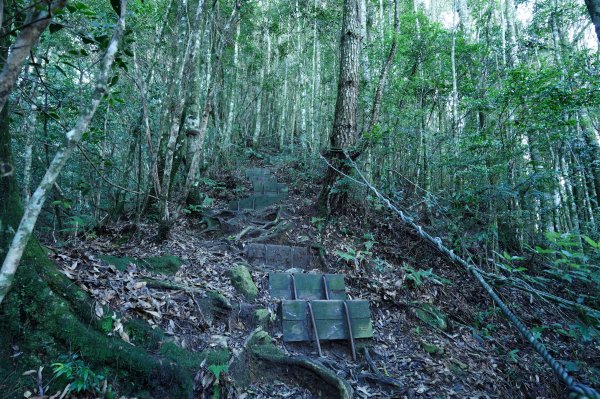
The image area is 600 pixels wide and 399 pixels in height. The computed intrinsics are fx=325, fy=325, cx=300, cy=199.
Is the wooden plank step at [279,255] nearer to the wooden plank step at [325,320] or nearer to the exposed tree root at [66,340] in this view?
the wooden plank step at [325,320]

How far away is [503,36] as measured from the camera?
11.1m

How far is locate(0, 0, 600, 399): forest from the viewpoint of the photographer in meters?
2.56

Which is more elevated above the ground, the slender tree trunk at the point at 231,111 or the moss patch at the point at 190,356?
the slender tree trunk at the point at 231,111

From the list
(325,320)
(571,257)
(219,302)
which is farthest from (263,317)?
(571,257)

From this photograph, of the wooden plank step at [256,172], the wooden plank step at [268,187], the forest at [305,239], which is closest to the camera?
the forest at [305,239]

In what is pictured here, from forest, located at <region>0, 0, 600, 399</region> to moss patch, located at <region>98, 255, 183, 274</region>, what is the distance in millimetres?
36

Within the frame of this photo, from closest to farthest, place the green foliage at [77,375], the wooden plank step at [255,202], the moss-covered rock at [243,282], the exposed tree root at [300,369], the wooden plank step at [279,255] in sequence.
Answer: the green foliage at [77,375] → the exposed tree root at [300,369] → the moss-covered rock at [243,282] → the wooden plank step at [279,255] → the wooden plank step at [255,202]

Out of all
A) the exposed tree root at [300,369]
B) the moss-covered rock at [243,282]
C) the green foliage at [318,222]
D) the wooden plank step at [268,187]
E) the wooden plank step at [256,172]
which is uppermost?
the wooden plank step at [256,172]

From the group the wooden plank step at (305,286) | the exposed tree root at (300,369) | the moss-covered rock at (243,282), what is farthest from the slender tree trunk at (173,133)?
the exposed tree root at (300,369)

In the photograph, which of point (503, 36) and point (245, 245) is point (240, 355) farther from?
point (503, 36)

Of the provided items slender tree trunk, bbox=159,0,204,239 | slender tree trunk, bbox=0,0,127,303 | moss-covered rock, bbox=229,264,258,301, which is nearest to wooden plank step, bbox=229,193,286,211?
slender tree trunk, bbox=159,0,204,239

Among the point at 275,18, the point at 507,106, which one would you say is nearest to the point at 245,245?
the point at 507,106

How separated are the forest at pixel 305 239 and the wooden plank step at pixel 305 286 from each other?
0.03 metres

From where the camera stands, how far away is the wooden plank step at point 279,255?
21.3 ft
